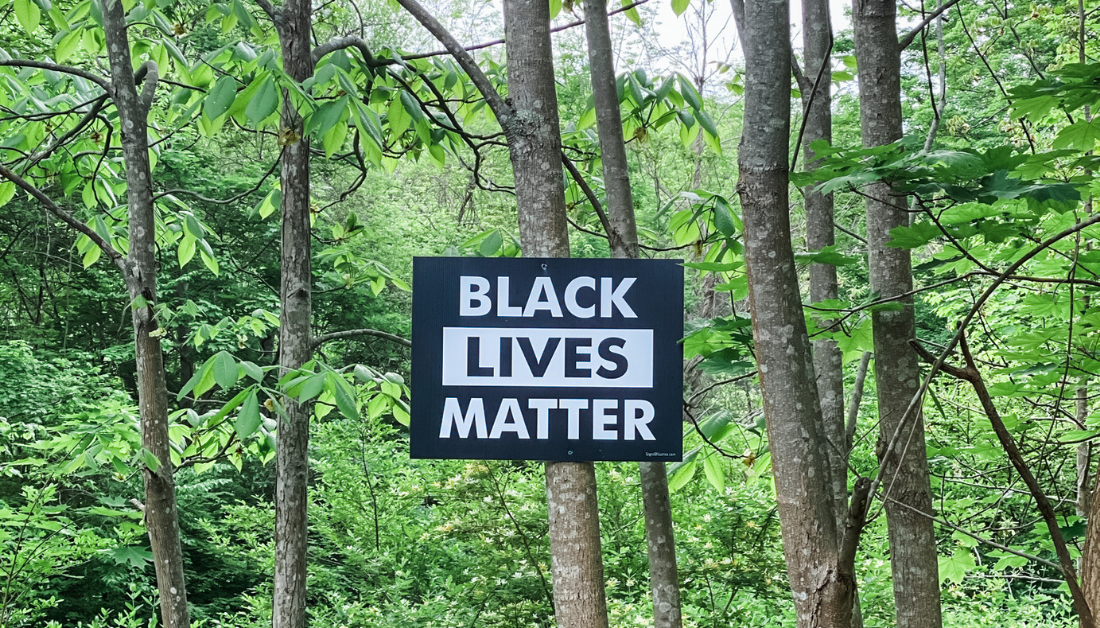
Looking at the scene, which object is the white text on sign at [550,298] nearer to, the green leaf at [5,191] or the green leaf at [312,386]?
the green leaf at [312,386]

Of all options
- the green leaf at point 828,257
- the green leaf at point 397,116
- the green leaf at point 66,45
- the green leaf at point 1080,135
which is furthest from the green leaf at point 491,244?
the green leaf at point 66,45

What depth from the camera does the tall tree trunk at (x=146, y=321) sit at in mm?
2422

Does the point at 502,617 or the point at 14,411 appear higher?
the point at 14,411

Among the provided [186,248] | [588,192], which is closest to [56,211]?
[186,248]

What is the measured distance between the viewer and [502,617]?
5090 millimetres

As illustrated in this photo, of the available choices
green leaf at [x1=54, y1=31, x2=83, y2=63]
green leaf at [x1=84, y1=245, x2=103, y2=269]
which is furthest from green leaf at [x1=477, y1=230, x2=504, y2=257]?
green leaf at [x1=84, y1=245, x2=103, y2=269]

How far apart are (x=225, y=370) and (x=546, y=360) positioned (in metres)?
0.66

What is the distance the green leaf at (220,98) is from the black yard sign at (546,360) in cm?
52

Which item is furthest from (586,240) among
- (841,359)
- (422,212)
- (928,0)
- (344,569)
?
(841,359)

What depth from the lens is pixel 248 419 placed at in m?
1.74

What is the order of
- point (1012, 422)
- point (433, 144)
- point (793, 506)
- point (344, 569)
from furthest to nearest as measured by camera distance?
point (344, 569)
point (433, 144)
point (1012, 422)
point (793, 506)

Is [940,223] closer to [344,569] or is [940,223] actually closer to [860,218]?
[344,569]

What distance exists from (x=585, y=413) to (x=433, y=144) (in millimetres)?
1027

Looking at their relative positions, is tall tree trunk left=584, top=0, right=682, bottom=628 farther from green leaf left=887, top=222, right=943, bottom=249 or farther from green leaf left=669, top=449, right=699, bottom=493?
green leaf left=887, top=222, right=943, bottom=249
